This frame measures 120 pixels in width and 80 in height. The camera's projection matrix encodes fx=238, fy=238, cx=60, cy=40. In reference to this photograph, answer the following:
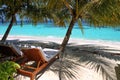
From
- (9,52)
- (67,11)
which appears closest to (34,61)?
(9,52)

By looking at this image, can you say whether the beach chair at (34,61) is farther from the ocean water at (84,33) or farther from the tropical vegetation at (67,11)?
the ocean water at (84,33)

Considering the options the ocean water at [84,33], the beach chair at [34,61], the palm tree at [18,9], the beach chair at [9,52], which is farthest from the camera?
the ocean water at [84,33]

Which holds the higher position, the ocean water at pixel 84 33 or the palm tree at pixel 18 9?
the palm tree at pixel 18 9

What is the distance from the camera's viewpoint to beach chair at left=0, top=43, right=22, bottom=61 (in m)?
5.77

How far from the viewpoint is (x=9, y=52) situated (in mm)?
5906

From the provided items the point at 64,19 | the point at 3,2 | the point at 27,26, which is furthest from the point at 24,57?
the point at 27,26

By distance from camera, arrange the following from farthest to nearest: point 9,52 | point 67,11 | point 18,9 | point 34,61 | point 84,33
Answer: point 84,33, point 18,9, point 67,11, point 9,52, point 34,61

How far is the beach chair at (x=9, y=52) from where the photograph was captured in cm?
577

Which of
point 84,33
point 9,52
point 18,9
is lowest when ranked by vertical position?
point 84,33

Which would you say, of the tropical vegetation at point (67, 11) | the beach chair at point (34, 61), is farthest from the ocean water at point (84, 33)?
the beach chair at point (34, 61)

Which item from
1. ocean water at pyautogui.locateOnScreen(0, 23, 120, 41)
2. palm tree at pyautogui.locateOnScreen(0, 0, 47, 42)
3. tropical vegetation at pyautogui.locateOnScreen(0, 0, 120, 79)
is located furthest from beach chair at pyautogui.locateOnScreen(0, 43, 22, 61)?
ocean water at pyautogui.locateOnScreen(0, 23, 120, 41)

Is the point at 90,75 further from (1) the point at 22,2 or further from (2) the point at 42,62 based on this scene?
(1) the point at 22,2

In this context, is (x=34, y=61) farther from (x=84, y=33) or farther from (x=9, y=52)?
(x=84, y=33)

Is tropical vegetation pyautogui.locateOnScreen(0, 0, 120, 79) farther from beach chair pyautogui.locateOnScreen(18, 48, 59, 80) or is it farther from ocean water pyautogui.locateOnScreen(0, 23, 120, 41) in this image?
ocean water pyautogui.locateOnScreen(0, 23, 120, 41)
